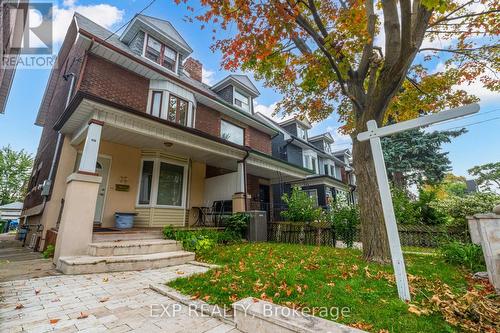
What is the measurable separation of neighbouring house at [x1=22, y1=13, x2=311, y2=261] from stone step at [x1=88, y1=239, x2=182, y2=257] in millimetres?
399

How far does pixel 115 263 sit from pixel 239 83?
12.0 m

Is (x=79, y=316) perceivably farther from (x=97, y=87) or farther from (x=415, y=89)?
(x=415, y=89)

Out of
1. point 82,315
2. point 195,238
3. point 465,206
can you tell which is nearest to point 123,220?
point 195,238

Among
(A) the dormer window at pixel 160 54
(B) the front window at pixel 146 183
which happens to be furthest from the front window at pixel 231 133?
(B) the front window at pixel 146 183

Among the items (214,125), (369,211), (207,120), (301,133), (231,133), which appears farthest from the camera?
(301,133)

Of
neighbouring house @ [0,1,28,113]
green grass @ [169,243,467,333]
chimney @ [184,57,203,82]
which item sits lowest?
green grass @ [169,243,467,333]

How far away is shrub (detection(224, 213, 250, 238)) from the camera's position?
26.7ft

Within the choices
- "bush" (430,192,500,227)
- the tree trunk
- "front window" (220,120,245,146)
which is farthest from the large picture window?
"bush" (430,192,500,227)

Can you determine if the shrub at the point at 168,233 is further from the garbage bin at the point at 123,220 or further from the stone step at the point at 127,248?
the garbage bin at the point at 123,220

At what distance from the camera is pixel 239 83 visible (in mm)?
13906

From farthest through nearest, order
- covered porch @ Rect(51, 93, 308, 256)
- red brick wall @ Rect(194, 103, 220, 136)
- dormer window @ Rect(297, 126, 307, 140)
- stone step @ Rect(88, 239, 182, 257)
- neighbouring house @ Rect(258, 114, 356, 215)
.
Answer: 1. dormer window @ Rect(297, 126, 307, 140)
2. neighbouring house @ Rect(258, 114, 356, 215)
3. red brick wall @ Rect(194, 103, 220, 136)
4. covered porch @ Rect(51, 93, 308, 256)
5. stone step @ Rect(88, 239, 182, 257)

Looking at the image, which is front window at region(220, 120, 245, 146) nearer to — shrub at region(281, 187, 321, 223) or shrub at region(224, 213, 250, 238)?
shrub at region(224, 213, 250, 238)

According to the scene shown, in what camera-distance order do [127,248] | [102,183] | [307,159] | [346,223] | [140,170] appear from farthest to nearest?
[307,159]
[140,170]
[102,183]
[346,223]
[127,248]

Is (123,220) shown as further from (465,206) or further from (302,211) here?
(465,206)
